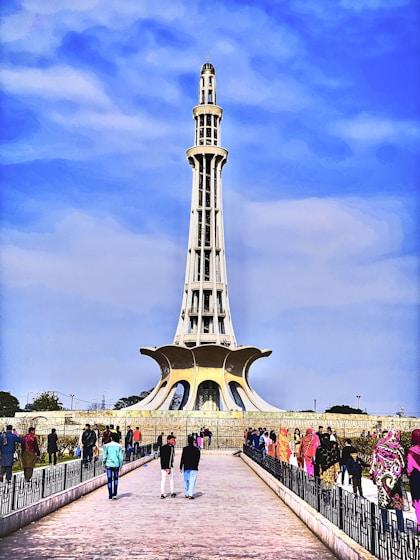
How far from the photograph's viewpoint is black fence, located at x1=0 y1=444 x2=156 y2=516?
33.1 ft

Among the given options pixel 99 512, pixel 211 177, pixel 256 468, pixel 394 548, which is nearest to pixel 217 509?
pixel 99 512

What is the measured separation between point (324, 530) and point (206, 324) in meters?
50.8

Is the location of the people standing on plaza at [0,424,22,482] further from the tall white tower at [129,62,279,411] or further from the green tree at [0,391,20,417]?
the green tree at [0,391,20,417]

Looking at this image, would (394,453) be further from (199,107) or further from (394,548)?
(199,107)

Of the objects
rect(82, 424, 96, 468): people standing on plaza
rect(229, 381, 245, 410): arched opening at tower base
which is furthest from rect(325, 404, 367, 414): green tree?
rect(82, 424, 96, 468): people standing on plaza

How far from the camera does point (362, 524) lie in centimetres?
782

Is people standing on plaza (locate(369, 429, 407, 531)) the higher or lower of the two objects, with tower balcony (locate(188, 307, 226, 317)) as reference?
lower

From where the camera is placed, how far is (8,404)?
87.4 meters

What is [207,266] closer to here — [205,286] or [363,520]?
[205,286]

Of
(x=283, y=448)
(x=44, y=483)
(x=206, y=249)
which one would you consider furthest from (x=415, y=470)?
(x=206, y=249)

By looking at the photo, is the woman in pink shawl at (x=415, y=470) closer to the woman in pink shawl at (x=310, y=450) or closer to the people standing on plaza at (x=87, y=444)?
the woman in pink shawl at (x=310, y=450)

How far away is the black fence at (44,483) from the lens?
10087 mm

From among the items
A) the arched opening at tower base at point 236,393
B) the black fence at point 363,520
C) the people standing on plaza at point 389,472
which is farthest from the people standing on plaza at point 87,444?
the arched opening at tower base at point 236,393

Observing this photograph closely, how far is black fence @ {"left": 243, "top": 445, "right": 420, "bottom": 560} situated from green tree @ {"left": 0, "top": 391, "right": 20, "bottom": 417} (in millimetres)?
77515
